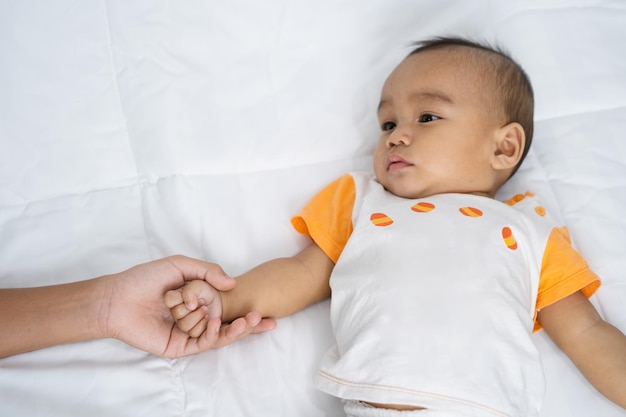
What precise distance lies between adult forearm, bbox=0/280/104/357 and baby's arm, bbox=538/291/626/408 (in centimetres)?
85

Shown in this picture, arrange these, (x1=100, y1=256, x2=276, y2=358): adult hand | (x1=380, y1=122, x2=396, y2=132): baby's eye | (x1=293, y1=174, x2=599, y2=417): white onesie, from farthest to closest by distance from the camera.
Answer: (x1=380, y1=122, x2=396, y2=132): baby's eye < (x1=100, y1=256, x2=276, y2=358): adult hand < (x1=293, y1=174, x2=599, y2=417): white onesie

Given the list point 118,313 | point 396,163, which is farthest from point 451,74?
point 118,313

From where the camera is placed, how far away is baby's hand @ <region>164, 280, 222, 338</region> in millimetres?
A: 1053

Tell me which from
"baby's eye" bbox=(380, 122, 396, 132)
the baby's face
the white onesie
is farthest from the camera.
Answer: "baby's eye" bbox=(380, 122, 396, 132)

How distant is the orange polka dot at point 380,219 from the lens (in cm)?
113

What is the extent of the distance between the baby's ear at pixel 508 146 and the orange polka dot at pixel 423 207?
21 cm

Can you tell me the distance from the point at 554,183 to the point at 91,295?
3.30 feet

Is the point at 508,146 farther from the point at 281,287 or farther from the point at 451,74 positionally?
the point at 281,287

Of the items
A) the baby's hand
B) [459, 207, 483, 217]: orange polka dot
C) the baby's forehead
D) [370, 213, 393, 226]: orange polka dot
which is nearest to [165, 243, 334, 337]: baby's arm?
the baby's hand

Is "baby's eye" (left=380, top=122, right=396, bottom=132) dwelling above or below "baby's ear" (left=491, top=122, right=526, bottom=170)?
above

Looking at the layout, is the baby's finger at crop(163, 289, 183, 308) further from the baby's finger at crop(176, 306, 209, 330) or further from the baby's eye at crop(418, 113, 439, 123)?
the baby's eye at crop(418, 113, 439, 123)

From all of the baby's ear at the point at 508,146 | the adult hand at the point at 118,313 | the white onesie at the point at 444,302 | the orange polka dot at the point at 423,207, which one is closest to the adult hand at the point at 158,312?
the adult hand at the point at 118,313

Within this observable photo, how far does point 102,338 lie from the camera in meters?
1.10

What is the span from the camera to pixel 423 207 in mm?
1143
